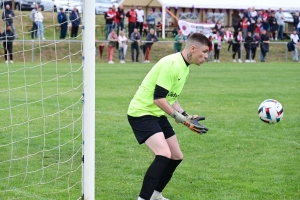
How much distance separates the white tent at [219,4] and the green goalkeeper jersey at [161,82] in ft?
109

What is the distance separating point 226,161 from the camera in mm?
9297

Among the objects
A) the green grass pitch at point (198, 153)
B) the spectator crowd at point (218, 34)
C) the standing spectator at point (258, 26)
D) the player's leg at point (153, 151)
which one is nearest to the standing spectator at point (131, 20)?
the spectator crowd at point (218, 34)

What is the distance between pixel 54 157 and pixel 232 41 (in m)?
29.5

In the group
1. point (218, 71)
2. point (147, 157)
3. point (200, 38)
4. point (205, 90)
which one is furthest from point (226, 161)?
point (218, 71)

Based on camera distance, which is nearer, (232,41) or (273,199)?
(273,199)

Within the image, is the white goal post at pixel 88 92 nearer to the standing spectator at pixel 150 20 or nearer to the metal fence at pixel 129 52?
the metal fence at pixel 129 52

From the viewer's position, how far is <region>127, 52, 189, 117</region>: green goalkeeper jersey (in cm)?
633

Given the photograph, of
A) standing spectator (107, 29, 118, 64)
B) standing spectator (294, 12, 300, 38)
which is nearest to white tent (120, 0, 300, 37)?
standing spectator (294, 12, 300, 38)

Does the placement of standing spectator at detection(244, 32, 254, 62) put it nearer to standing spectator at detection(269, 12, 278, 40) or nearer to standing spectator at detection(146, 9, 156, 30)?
standing spectator at detection(269, 12, 278, 40)

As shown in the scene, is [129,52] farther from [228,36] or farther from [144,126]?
[144,126]

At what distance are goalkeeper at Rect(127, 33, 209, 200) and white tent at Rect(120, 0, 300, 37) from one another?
3314 centimetres

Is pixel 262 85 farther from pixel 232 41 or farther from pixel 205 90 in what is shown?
pixel 232 41

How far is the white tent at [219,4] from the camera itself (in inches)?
1577

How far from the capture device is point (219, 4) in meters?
40.7
